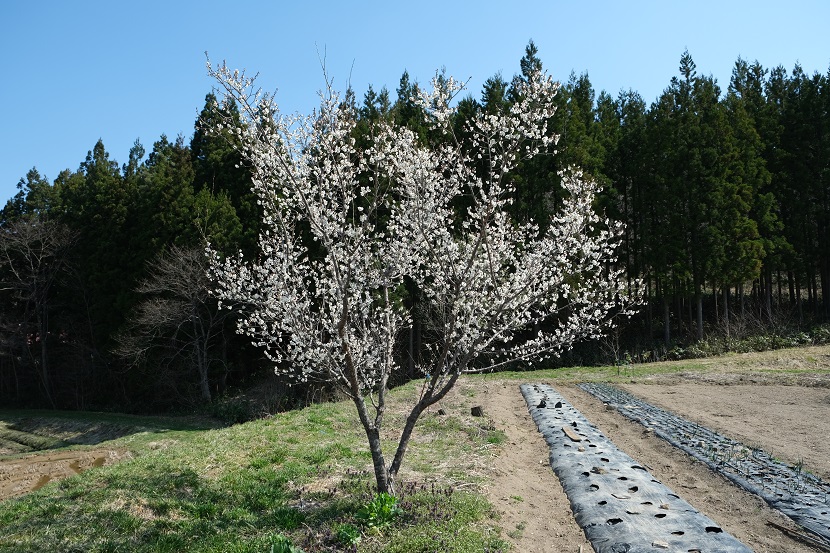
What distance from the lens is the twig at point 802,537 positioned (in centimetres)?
504

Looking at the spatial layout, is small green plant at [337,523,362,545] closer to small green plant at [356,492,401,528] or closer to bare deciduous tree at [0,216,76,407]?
small green plant at [356,492,401,528]

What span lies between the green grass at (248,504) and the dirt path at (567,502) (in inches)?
17.9

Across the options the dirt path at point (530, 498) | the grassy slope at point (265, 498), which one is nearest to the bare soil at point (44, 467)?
the grassy slope at point (265, 498)

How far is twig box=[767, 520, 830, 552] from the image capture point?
5.04 meters

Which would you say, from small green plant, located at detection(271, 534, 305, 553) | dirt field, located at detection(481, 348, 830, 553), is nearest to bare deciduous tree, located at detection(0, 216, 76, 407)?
dirt field, located at detection(481, 348, 830, 553)

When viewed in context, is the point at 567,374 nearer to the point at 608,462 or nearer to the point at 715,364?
the point at 715,364

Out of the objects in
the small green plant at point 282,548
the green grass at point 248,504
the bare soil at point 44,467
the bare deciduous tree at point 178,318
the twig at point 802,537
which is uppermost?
the bare deciduous tree at point 178,318

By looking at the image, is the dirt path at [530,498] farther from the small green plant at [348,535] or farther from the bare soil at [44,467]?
the bare soil at [44,467]

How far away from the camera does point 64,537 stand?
18.3 ft

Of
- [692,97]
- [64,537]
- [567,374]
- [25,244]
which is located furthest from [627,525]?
[25,244]

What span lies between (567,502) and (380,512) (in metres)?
2.38

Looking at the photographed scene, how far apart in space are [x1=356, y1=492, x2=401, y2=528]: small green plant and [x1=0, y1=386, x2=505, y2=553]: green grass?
69 mm

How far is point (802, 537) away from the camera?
5285 mm

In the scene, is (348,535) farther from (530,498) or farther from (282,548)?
(530,498)
